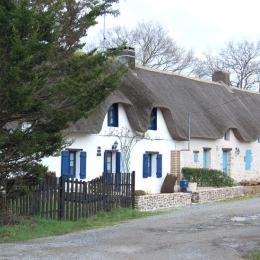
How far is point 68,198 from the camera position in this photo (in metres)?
15.7

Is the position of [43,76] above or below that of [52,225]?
above

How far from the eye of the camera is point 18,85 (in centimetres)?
1166

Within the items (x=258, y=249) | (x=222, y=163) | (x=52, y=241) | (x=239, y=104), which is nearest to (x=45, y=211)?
(x=52, y=241)

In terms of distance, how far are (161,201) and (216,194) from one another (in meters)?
3.89

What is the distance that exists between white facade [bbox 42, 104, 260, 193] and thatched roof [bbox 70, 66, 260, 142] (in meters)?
0.50

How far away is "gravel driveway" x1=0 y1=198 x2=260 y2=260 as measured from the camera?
10.1m

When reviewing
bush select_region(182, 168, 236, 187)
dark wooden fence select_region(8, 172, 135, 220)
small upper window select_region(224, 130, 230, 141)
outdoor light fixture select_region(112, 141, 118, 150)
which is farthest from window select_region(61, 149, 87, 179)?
small upper window select_region(224, 130, 230, 141)

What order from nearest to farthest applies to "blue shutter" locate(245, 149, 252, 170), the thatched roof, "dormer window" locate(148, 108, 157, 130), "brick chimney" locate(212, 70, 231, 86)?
1. the thatched roof
2. "dormer window" locate(148, 108, 157, 130)
3. "blue shutter" locate(245, 149, 252, 170)
4. "brick chimney" locate(212, 70, 231, 86)

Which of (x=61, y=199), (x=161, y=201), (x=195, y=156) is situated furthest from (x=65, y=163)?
(x=195, y=156)

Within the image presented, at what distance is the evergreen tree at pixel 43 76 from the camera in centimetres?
1164

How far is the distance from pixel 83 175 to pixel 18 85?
10947mm

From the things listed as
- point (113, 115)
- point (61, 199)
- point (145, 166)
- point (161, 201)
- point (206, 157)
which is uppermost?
point (113, 115)

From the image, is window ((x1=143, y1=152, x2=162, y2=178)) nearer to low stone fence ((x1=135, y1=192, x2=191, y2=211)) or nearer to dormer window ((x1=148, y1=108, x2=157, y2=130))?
dormer window ((x1=148, y1=108, x2=157, y2=130))

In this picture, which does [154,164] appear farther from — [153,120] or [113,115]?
[113,115]
